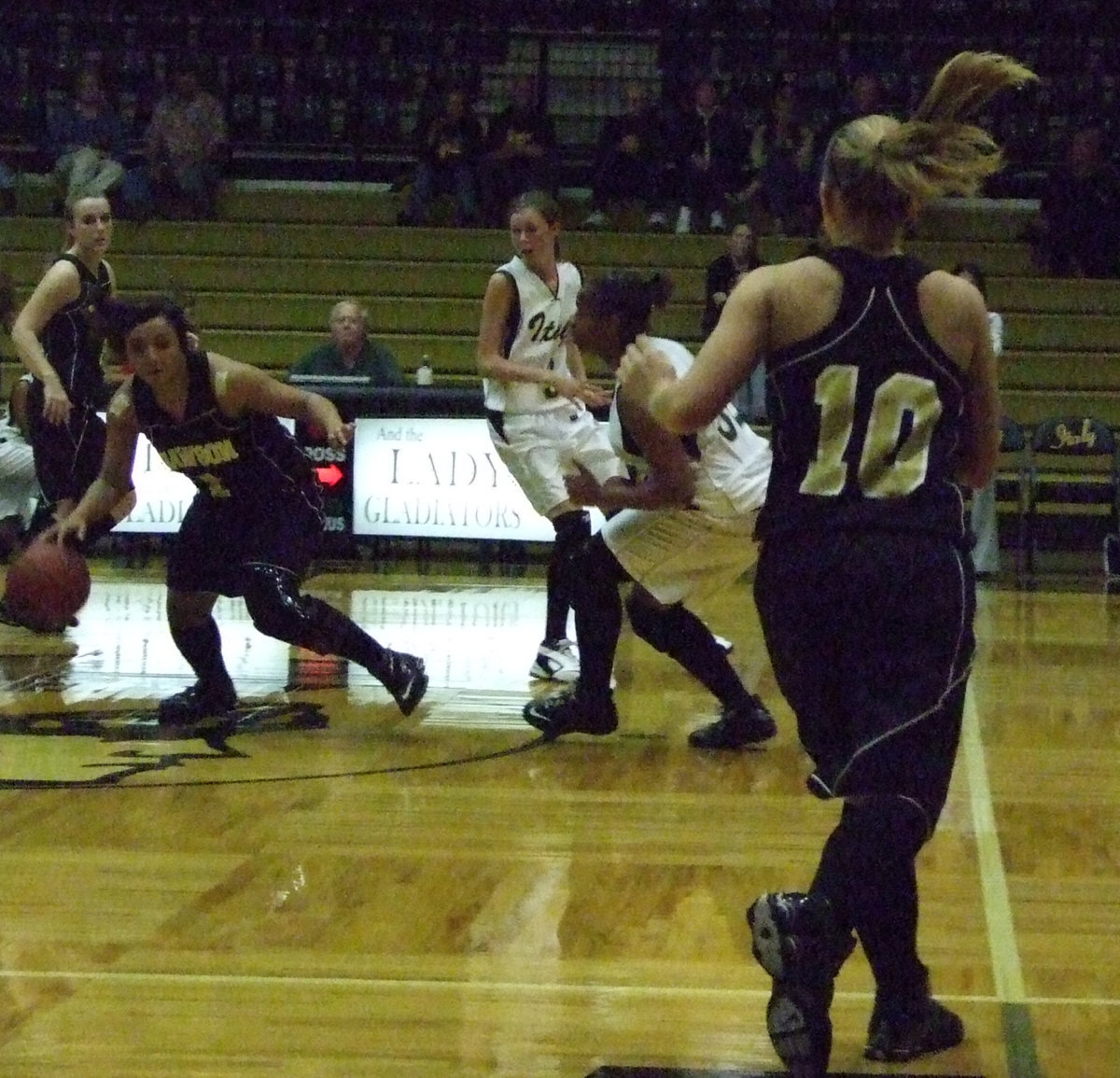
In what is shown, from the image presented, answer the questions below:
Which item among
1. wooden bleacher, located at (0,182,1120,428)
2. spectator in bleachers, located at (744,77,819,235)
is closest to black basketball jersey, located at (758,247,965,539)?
wooden bleacher, located at (0,182,1120,428)

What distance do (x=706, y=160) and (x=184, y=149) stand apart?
3.92 m

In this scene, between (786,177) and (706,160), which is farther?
(706,160)

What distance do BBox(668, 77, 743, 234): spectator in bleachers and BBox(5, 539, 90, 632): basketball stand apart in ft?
29.5

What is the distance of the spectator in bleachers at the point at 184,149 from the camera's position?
1510 centimetres

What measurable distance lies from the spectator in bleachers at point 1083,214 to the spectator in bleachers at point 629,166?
2.85 metres

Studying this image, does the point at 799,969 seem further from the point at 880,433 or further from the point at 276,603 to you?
the point at 276,603

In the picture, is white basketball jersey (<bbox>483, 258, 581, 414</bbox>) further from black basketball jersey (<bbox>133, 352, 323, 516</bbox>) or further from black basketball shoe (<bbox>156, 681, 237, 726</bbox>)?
black basketball shoe (<bbox>156, 681, 237, 726</bbox>)

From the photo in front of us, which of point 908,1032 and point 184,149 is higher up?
point 184,149

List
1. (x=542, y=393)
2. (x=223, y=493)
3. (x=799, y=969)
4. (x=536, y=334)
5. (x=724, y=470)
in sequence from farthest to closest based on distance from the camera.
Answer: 1. (x=542, y=393)
2. (x=536, y=334)
3. (x=223, y=493)
4. (x=724, y=470)
5. (x=799, y=969)

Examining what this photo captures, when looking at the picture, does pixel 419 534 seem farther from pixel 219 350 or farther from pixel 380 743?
pixel 380 743

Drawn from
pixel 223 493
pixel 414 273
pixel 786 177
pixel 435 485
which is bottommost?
pixel 435 485

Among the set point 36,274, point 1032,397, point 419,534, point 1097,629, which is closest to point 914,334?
point 1097,629

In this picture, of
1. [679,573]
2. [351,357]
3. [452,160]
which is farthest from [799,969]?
[452,160]

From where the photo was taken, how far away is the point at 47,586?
6.66 m
